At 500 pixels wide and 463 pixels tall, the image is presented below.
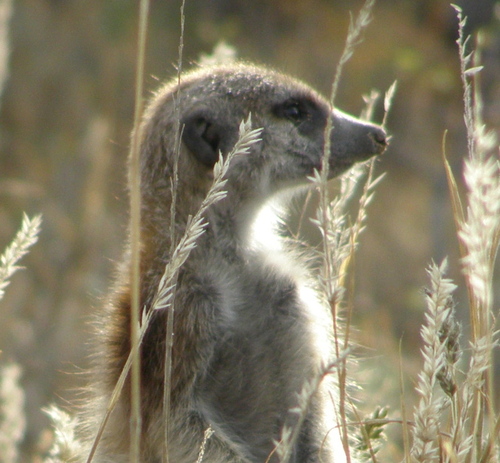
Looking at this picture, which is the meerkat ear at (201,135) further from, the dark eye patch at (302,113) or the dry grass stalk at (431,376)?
the dry grass stalk at (431,376)

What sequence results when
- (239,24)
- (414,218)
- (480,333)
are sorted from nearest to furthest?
(480,333) → (414,218) → (239,24)

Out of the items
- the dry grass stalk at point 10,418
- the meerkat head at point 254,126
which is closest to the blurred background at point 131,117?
the meerkat head at point 254,126

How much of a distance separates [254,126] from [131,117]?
Result: 6107 mm

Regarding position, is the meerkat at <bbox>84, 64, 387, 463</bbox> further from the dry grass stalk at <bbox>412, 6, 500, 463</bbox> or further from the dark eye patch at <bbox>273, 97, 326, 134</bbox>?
the dry grass stalk at <bbox>412, 6, 500, 463</bbox>

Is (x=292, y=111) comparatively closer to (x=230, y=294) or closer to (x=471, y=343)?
(x=230, y=294)

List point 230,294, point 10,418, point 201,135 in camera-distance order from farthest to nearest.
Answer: point 201,135
point 230,294
point 10,418

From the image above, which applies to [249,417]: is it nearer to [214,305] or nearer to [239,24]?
[214,305]

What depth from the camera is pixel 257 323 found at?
9.70 feet

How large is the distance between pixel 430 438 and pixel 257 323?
1375 mm

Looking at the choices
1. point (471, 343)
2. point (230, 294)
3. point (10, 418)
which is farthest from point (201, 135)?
point (471, 343)

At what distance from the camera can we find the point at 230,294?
293 centimetres

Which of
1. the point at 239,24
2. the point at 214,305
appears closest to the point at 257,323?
the point at 214,305

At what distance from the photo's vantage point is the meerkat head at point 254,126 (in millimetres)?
3035

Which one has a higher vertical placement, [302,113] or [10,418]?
[302,113]
